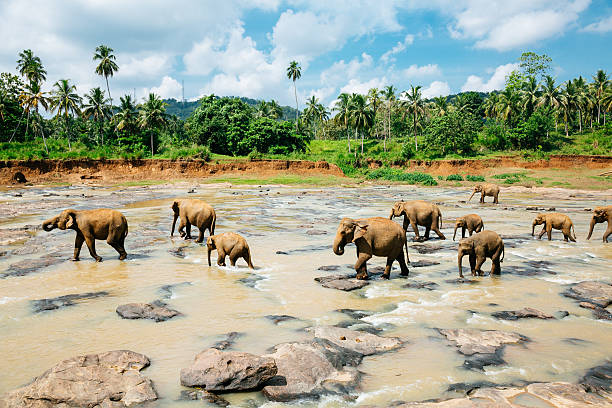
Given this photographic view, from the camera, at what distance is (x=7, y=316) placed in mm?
7547

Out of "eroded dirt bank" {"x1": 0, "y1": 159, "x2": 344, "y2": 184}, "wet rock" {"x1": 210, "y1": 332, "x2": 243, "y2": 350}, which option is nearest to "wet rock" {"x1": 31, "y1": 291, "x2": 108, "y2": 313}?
"wet rock" {"x1": 210, "y1": 332, "x2": 243, "y2": 350}

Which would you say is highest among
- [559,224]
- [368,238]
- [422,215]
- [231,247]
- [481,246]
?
[368,238]

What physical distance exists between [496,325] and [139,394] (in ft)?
19.4

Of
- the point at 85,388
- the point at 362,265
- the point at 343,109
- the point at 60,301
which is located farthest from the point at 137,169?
the point at 85,388

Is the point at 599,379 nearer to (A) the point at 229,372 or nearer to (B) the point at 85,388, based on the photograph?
(A) the point at 229,372

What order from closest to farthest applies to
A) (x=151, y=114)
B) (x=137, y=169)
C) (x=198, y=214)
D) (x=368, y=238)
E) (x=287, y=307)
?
(x=287, y=307)
(x=368, y=238)
(x=198, y=214)
(x=137, y=169)
(x=151, y=114)

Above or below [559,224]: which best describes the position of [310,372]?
below

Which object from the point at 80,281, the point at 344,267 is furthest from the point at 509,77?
the point at 80,281

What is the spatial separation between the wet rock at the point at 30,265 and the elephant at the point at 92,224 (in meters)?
1.05

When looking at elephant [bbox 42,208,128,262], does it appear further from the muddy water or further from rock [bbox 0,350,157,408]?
rock [bbox 0,350,157,408]

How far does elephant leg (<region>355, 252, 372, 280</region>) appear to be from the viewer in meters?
9.76

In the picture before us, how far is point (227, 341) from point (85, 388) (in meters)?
2.21

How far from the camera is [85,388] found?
4691mm

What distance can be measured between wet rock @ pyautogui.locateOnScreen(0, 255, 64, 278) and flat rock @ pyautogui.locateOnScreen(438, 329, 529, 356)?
10.5m
